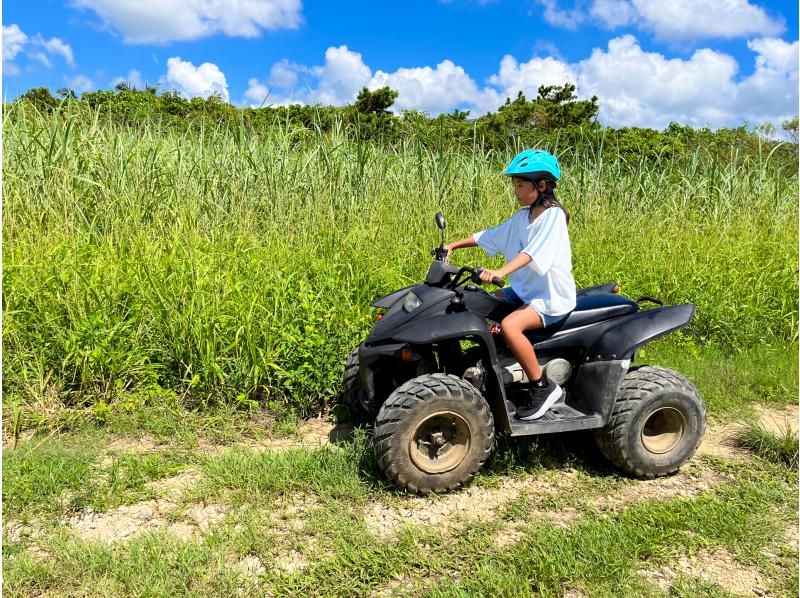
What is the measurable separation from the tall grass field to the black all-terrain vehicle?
97 centimetres

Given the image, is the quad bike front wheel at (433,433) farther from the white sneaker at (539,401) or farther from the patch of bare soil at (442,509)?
the white sneaker at (539,401)

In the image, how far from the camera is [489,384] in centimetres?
325

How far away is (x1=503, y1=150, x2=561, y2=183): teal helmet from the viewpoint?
3148 mm

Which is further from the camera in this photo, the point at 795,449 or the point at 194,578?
the point at 795,449

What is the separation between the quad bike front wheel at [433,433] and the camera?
2.96 m

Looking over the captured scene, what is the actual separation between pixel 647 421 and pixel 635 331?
1.88 feet

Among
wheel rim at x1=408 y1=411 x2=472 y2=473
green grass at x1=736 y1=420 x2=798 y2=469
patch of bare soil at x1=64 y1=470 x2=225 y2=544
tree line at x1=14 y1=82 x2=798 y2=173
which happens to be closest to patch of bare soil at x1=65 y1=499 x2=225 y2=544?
patch of bare soil at x1=64 y1=470 x2=225 y2=544

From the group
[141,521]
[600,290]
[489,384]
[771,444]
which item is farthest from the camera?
[600,290]

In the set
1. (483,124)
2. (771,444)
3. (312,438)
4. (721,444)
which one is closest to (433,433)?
(312,438)

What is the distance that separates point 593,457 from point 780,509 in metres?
0.93

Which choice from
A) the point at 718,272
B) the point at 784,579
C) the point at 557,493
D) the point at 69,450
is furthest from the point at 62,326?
the point at 718,272

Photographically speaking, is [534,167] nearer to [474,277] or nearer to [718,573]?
[474,277]

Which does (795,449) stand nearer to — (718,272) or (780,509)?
(780,509)

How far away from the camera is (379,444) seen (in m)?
2.97
